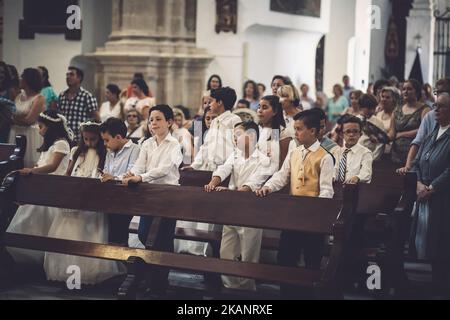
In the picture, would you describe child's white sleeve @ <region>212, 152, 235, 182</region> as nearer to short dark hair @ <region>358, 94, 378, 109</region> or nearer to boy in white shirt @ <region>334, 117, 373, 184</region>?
Answer: boy in white shirt @ <region>334, 117, 373, 184</region>

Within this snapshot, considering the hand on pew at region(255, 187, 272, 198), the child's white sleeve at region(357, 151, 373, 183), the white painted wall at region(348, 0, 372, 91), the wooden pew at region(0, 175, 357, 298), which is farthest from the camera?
the white painted wall at region(348, 0, 372, 91)

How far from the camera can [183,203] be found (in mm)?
6723

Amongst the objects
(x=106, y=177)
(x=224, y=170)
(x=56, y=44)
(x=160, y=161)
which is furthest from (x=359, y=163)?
(x=56, y=44)

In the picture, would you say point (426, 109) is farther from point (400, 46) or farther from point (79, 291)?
point (400, 46)

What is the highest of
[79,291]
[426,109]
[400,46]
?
[400,46]

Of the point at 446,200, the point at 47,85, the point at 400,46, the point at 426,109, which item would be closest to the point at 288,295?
the point at 446,200

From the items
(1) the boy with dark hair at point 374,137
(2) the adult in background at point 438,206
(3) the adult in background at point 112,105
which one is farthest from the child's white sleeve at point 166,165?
(3) the adult in background at point 112,105

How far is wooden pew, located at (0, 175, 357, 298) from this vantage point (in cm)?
611

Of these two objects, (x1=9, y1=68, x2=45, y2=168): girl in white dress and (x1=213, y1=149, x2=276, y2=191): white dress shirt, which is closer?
(x1=213, y1=149, x2=276, y2=191): white dress shirt

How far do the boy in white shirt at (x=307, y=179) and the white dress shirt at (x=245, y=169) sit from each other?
0.32 meters

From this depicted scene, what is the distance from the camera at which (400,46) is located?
20562 mm

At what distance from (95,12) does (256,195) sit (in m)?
9.45

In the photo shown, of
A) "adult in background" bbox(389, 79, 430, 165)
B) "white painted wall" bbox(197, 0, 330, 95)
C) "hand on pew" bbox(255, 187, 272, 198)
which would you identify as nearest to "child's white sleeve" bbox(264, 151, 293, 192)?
"hand on pew" bbox(255, 187, 272, 198)

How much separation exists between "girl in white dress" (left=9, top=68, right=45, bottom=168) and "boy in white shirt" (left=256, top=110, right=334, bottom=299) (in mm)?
4030
